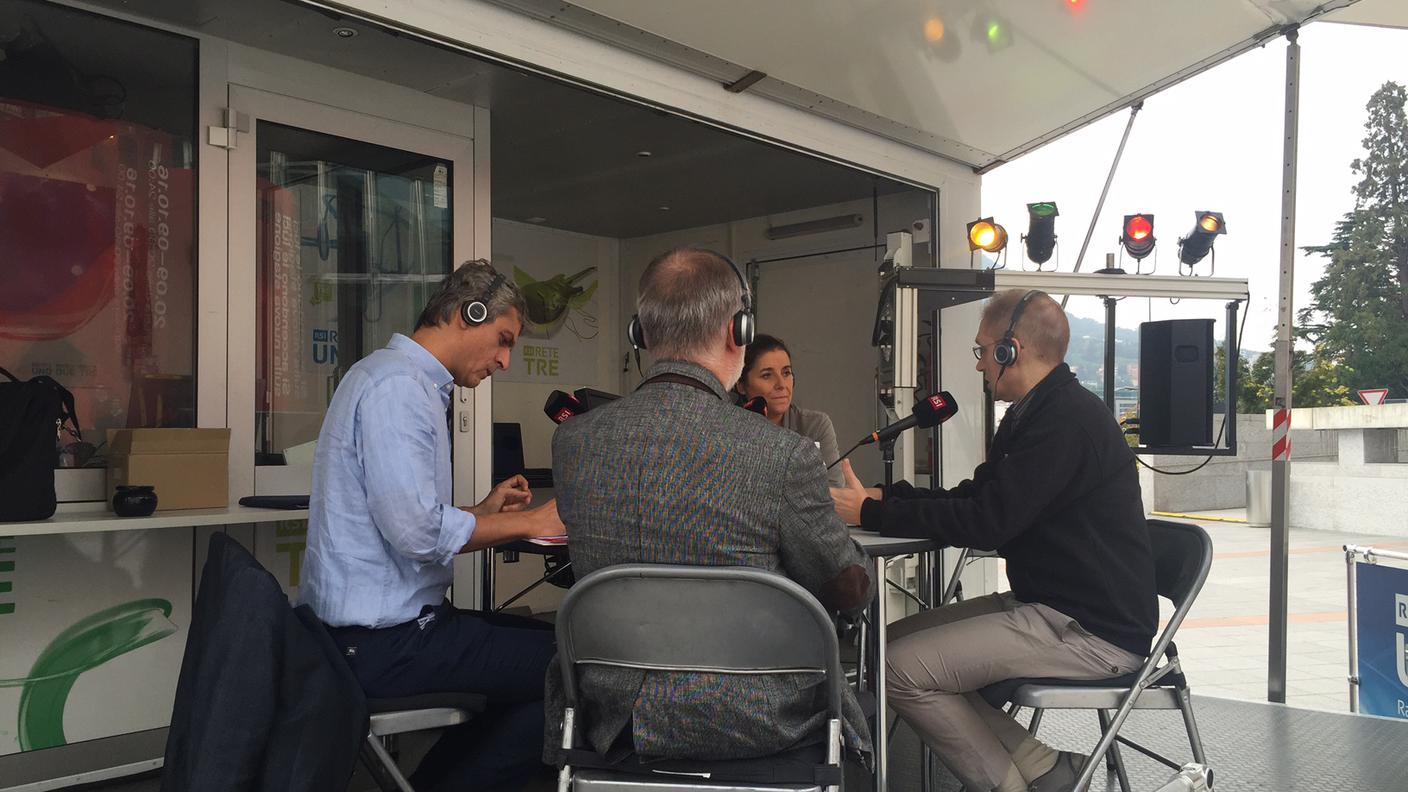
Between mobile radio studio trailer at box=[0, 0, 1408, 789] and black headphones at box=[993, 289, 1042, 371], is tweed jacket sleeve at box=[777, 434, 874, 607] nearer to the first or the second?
black headphones at box=[993, 289, 1042, 371]

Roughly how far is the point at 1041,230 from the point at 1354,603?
78.4 inches

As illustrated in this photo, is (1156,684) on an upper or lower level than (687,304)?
lower

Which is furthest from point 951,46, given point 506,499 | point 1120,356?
point 506,499

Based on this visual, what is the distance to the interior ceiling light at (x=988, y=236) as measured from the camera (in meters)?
4.57

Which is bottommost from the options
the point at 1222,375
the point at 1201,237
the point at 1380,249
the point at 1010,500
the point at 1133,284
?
the point at 1010,500

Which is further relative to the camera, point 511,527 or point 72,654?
point 72,654

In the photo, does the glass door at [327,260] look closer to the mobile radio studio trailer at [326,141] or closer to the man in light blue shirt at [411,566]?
the mobile radio studio trailer at [326,141]

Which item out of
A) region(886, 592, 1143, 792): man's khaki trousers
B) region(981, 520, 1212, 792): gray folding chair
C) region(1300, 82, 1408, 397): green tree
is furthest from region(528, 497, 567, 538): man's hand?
region(1300, 82, 1408, 397): green tree

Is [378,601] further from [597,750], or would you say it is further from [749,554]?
[749,554]

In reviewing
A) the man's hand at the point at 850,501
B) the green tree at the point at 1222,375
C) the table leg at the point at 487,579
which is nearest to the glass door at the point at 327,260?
the table leg at the point at 487,579

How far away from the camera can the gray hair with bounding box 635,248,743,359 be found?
1.60 metres

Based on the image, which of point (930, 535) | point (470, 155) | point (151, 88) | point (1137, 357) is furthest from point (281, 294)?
point (1137, 357)

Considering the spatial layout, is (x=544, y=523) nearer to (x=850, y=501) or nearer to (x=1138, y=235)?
(x=850, y=501)

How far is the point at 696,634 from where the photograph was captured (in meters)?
1.43
